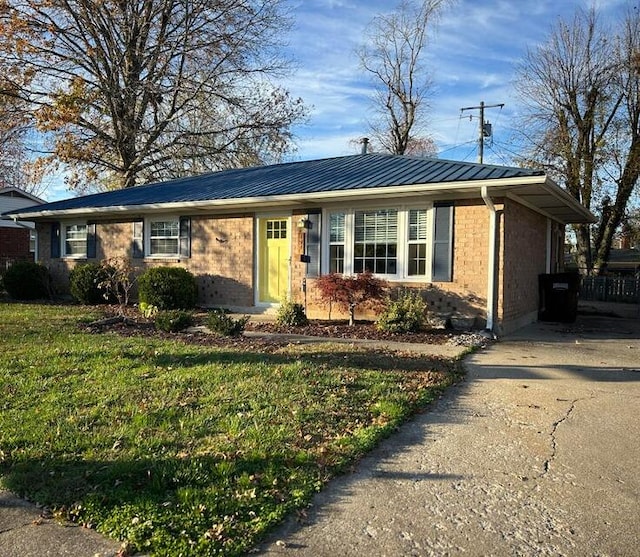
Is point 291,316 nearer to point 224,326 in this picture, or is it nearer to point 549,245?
point 224,326

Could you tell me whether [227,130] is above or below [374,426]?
above

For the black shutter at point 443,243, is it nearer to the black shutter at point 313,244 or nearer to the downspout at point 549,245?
the black shutter at point 313,244

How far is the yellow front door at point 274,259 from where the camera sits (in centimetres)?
1252

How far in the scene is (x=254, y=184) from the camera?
1365cm

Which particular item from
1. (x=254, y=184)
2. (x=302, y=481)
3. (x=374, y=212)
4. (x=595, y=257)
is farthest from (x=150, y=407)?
(x=595, y=257)

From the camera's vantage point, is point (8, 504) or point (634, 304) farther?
point (634, 304)

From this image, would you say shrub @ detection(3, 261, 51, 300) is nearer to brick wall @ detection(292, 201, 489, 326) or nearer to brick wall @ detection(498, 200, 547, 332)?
brick wall @ detection(292, 201, 489, 326)

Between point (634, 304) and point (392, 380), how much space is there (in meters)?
18.0

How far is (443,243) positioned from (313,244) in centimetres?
291

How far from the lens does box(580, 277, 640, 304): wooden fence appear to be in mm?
21031

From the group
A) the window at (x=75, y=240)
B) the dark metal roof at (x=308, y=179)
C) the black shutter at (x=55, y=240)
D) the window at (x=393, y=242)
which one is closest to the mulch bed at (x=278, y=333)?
the window at (x=393, y=242)

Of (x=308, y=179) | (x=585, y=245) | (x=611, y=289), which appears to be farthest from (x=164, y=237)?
(x=585, y=245)

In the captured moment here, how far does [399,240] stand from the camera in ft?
35.6

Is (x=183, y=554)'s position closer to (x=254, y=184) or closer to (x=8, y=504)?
(x=8, y=504)
